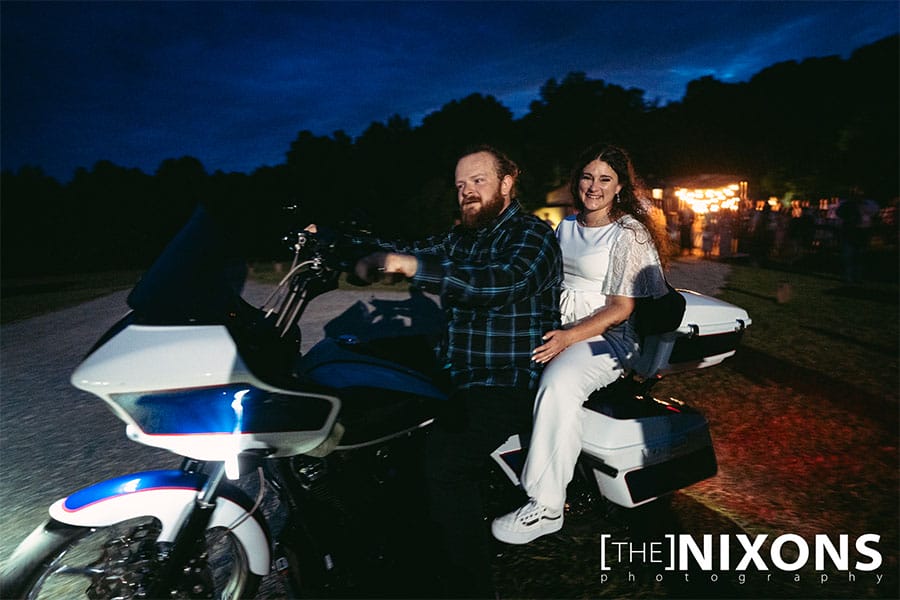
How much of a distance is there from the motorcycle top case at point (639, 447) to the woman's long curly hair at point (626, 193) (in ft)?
3.18

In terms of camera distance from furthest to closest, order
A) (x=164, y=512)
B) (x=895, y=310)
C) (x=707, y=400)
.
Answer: (x=895, y=310) < (x=707, y=400) < (x=164, y=512)

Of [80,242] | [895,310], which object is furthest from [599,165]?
[80,242]

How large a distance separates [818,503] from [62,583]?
4.22 m

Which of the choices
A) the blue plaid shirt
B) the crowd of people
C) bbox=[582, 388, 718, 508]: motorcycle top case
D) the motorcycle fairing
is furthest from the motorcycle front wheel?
the crowd of people

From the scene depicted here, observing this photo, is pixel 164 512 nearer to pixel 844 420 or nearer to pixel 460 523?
pixel 460 523

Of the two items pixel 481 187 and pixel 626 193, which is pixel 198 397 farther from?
pixel 626 193

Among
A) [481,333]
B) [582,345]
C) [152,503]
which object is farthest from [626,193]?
[152,503]

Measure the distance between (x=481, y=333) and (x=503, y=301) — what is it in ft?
0.96

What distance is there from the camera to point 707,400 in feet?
16.6

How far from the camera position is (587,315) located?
304 cm

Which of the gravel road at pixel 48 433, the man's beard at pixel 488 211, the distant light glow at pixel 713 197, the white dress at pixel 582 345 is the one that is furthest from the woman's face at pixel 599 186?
the distant light glow at pixel 713 197

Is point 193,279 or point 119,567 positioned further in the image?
point 119,567

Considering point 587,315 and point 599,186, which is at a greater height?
point 599,186

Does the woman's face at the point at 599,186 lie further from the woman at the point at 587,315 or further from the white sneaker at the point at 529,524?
the white sneaker at the point at 529,524
